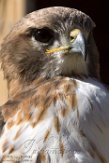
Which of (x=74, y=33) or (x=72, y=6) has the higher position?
(x=74, y=33)

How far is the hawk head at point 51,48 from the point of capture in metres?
3.25

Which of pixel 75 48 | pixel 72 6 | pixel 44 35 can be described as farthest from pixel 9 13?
pixel 75 48

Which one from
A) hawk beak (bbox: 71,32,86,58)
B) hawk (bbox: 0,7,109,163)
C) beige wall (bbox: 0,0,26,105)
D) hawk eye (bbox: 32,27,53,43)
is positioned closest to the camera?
hawk (bbox: 0,7,109,163)

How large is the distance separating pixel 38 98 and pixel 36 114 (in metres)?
0.09

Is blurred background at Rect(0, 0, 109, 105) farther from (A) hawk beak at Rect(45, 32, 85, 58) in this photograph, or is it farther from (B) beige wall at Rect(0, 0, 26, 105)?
(A) hawk beak at Rect(45, 32, 85, 58)

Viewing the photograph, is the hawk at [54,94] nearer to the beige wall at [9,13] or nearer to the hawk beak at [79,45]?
the hawk beak at [79,45]

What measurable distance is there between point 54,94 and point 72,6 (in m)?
1.67

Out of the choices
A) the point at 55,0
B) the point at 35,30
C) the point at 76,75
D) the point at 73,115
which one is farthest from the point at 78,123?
the point at 55,0

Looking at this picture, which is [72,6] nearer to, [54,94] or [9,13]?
[9,13]

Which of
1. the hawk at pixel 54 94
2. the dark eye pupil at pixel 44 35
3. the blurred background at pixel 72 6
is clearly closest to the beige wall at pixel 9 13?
the blurred background at pixel 72 6

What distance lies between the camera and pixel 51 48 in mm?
3305

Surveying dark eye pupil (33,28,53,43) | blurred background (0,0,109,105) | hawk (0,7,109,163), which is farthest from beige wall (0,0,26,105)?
dark eye pupil (33,28,53,43)

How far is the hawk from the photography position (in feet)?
10.0

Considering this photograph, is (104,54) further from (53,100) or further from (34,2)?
(53,100)
